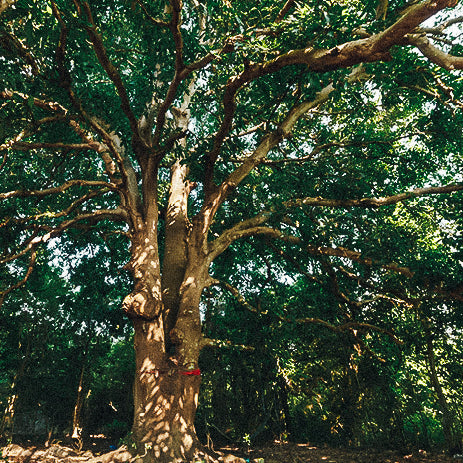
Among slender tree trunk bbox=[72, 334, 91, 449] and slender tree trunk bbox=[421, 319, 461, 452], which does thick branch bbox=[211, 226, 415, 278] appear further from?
slender tree trunk bbox=[72, 334, 91, 449]

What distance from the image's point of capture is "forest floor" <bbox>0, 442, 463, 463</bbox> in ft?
15.8

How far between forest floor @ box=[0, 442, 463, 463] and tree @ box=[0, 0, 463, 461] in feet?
5.79

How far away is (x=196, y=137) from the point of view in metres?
5.92

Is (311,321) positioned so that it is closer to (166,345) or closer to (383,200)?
(383,200)

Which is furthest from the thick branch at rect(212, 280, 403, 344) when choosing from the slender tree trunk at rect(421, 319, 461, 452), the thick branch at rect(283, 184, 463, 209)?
the thick branch at rect(283, 184, 463, 209)

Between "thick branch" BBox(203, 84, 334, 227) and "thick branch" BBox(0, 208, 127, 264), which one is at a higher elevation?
"thick branch" BBox(203, 84, 334, 227)

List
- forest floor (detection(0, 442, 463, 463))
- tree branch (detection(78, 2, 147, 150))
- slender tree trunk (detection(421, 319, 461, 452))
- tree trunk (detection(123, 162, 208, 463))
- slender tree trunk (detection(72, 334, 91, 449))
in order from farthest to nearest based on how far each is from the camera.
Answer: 1. slender tree trunk (detection(72, 334, 91, 449))
2. slender tree trunk (detection(421, 319, 461, 452))
3. forest floor (detection(0, 442, 463, 463))
4. tree trunk (detection(123, 162, 208, 463))
5. tree branch (detection(78, 2, 147, 150))

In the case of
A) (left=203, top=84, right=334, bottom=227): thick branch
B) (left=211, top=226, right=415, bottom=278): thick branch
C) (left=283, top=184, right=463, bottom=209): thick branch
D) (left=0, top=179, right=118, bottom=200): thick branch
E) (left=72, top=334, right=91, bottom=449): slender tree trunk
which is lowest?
(left=72, top=334, right=91, bottom=449): slender tree trunk

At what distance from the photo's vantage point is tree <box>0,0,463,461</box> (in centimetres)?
395

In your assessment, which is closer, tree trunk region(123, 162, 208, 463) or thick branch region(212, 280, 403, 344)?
tree trunk region(123, 162, 208, 463)

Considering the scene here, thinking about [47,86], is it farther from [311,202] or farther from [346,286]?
[346,286]

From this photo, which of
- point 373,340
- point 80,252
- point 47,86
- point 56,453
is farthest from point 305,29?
point 80,252

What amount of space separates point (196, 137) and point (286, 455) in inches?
233

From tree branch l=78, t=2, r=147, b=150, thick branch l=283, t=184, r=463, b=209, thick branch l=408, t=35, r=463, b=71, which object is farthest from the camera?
thick branch l=283, t=184, r=463, b=209
